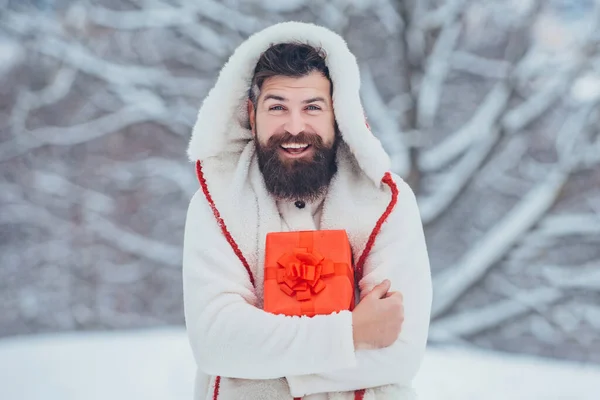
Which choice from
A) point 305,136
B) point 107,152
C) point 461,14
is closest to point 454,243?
point 461,14

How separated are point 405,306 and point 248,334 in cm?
28

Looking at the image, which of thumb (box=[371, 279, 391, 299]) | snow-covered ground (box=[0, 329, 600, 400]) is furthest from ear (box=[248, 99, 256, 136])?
snow-covered ground (box=[0, 329, 600, 400])

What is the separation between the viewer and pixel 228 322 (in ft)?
3.41

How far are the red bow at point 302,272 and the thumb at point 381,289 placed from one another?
0.26ft

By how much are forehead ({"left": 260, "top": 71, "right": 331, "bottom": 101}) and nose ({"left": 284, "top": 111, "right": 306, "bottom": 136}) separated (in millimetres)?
32

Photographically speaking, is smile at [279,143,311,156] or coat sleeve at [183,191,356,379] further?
smile at [279,143,311,156]

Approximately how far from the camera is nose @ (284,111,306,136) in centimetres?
117

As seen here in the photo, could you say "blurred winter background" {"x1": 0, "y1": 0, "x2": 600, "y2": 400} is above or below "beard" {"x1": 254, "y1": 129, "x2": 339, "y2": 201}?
above

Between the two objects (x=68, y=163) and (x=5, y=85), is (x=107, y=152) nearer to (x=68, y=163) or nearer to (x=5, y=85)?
(x=68, y=163)

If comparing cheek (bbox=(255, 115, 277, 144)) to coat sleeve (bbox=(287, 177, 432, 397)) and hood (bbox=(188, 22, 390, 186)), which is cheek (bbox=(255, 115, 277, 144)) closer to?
hood (bbox=(188, 22, 390, 186))

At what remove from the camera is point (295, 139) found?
1.18 metres

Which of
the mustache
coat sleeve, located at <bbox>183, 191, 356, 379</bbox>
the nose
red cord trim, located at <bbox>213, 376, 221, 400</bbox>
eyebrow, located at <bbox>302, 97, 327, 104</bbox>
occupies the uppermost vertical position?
eyebrow, located at <bbox>302, 97, 327, 104</bbox>

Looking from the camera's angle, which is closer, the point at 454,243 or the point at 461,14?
the point at 461,14

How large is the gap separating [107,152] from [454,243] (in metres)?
2.06
